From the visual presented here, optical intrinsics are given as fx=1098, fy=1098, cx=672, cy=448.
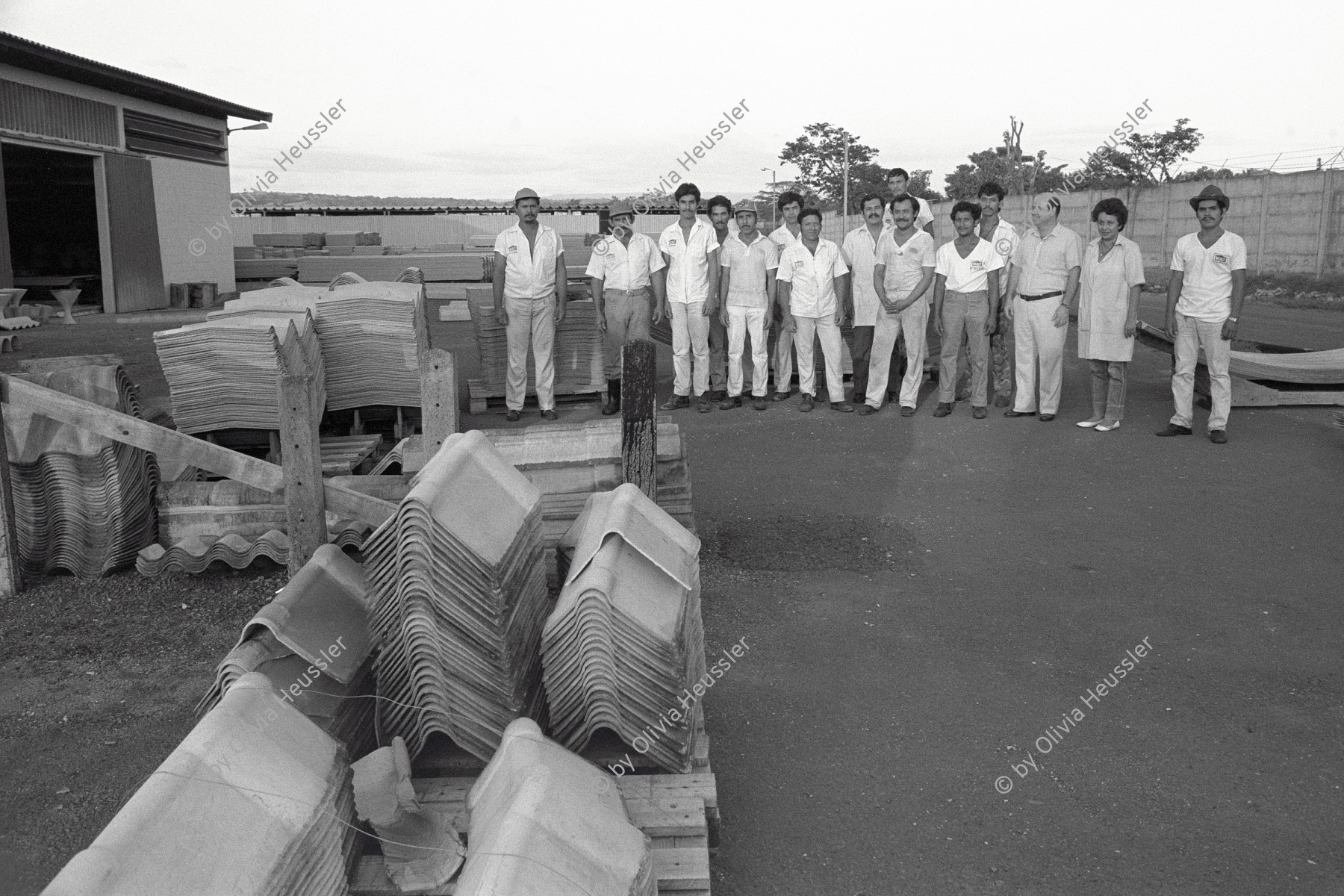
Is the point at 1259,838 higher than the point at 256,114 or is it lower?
lower

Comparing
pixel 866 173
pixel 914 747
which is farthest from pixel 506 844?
pixel 866 173

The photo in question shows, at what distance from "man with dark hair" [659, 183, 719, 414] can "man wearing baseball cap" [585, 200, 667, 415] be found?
0.16 m

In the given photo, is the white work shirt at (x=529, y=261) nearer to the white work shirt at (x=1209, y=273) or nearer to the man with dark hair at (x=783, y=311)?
the man with dark hair at (x=783, y=311)

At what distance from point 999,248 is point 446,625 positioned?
746 cm

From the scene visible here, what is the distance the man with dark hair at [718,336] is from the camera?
1066 centimetres

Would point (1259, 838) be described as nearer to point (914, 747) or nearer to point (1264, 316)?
point (914, 747)

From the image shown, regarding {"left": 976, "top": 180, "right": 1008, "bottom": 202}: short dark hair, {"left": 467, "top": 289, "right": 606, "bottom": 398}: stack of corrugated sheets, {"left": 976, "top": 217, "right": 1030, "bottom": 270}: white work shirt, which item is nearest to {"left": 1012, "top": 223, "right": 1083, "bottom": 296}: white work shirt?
{"left": 976, "top": 217, "right": 1030, "bottom": 270}: white work shirt

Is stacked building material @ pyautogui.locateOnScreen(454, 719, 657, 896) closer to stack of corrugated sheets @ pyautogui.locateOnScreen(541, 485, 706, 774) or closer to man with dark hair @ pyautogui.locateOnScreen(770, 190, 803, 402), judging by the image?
stack of corrugated sheets @ pyautogui.locateOnScreen(541, 485, 706, 774)

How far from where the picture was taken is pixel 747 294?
1031 cm

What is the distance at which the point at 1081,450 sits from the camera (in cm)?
856

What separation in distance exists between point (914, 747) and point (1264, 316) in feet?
53.0

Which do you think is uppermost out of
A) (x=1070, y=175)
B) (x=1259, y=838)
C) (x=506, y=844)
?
(x=1070, y=175)

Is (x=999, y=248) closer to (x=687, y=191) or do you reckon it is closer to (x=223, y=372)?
(x=687, y=191)

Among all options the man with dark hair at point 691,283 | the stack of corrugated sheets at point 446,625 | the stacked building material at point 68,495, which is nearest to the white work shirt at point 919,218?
the man with dark hair at point 691,283
